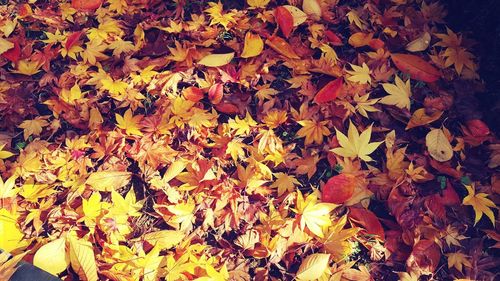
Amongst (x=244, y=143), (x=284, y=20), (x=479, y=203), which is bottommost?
(x=479, y=203)

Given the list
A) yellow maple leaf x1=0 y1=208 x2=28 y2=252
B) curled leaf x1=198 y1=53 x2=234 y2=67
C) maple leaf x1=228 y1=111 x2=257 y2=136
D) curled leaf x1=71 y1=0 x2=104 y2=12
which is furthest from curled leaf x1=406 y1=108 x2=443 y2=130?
curled leaf x1=71 y1=0 x2=104 y2=12

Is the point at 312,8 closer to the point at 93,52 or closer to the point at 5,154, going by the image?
the point at 93,52

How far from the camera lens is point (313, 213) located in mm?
1583

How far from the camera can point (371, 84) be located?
190 centimetres

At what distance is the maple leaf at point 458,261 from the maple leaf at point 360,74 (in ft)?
2.76

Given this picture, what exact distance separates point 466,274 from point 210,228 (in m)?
0.97

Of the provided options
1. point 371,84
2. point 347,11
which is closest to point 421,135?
point 371,84

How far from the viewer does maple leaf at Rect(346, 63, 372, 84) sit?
1.90 meters

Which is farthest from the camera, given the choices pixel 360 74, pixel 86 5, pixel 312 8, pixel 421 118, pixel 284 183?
pixel 86 5

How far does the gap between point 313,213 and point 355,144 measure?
37cm

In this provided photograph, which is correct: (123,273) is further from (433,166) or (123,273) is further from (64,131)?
(433,166)

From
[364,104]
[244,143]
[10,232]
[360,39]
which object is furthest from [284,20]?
[10,232]

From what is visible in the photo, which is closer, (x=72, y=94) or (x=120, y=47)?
(x=72, y=94)

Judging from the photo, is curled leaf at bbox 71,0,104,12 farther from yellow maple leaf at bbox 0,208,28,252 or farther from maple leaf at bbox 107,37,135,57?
yellow maple leaf at bbox 0,208,28,252
